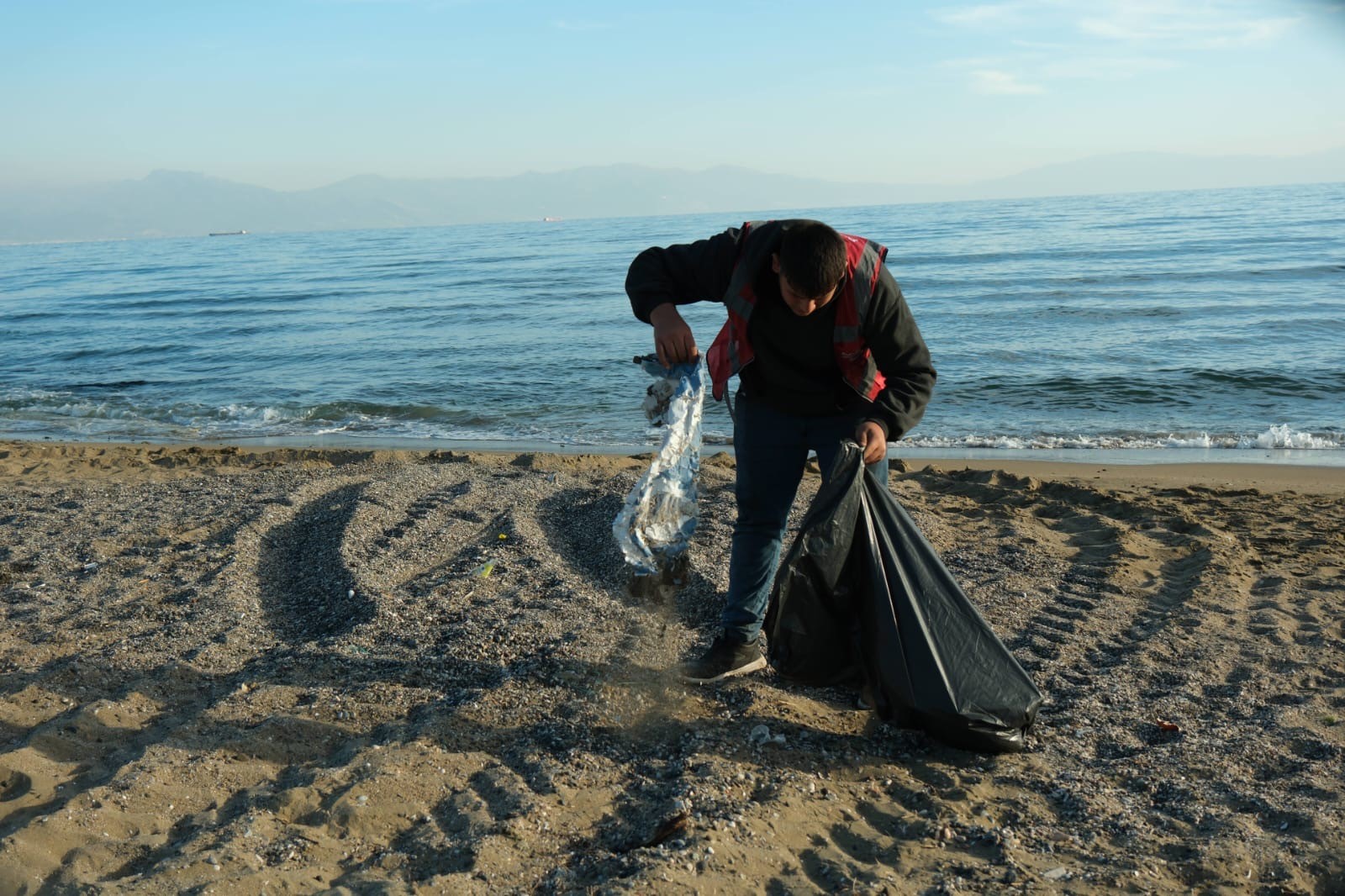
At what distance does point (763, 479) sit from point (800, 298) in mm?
774

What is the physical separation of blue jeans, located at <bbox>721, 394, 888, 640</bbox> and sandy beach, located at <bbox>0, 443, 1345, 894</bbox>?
1.11 feet

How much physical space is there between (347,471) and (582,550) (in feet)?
9.40

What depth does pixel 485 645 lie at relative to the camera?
3.90 m

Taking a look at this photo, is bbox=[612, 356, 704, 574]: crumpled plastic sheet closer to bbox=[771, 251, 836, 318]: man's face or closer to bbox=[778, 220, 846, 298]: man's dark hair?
bbox=[771, 251, 836, 318]: man's face

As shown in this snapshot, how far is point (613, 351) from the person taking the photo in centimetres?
1427

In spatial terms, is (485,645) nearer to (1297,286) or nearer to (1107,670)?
(1107,670)

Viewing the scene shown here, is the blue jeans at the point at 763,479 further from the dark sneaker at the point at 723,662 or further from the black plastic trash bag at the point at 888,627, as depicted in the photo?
the black plastic trash bag at the point at 888,627

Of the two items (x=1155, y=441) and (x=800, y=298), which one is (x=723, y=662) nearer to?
(x=800, y=298)

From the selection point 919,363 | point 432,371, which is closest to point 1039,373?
point 432,371

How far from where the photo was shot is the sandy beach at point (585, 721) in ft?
8.12

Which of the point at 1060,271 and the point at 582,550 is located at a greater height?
the point at 1060,271

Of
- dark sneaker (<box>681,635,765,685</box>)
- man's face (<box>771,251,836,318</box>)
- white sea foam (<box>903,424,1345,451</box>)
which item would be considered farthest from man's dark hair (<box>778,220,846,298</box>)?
white sea foam (<box>903,424,1345,451</box>)

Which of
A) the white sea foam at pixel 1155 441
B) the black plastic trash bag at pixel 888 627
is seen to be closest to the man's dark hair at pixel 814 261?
the black plastic trash bag at pixel 888 627

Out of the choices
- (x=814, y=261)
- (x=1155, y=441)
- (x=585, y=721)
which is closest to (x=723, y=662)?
(x=585, y=721)
